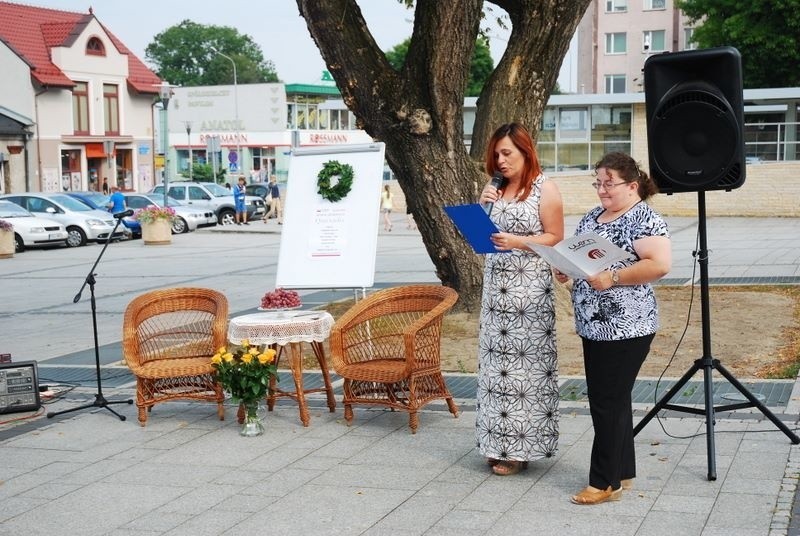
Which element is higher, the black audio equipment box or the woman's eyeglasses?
the woman's eyeglasses

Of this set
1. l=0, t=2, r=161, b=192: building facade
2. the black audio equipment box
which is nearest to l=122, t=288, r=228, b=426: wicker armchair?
the black audio equipment box

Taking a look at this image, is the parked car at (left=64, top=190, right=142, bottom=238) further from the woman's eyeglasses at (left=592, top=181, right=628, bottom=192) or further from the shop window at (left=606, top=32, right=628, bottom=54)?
the shop window at (left=606, top=32, right=628, bottom=54)

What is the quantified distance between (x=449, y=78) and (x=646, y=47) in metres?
59.2

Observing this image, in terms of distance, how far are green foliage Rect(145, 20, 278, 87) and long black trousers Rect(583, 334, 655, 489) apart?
116278 millimetres

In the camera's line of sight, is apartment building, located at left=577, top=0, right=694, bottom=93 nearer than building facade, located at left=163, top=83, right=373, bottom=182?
Yes

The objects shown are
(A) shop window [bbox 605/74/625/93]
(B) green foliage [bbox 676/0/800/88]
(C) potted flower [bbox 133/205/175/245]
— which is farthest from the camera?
(A) shop window [bbox 605/74/625/93]

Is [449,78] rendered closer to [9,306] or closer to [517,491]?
[517,491]

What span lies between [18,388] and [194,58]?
385ft

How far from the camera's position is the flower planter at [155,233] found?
28.0 metres

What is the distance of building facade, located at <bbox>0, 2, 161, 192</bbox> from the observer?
45656mm

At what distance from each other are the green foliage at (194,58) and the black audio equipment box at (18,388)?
372ft

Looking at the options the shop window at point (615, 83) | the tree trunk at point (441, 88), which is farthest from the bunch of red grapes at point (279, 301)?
the shop window at point (615, 83)

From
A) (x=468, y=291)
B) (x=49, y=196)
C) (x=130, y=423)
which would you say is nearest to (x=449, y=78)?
(x=468, y=291)

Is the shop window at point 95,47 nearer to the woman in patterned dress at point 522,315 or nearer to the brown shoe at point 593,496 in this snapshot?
the woman in patterned dress at point 522,315
